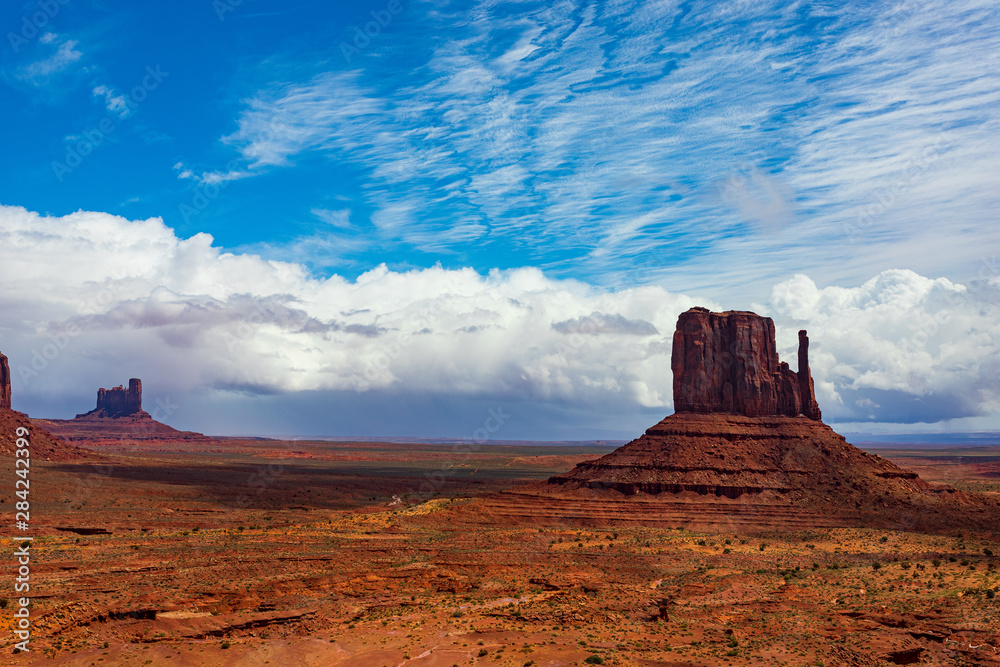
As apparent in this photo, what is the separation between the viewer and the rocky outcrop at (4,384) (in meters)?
142

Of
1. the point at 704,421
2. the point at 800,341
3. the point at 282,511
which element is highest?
the point at 800,341

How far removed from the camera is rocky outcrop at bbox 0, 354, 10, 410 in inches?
5595

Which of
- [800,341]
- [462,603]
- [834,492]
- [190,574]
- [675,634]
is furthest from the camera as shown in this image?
[800,341]

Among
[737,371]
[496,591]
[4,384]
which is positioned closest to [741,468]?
[737,371]

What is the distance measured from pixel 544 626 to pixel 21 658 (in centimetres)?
2219

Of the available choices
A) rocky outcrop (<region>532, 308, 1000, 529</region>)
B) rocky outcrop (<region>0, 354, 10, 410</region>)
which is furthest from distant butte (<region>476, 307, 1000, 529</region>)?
rocky outcrop (<region>0, 354, 10, 410</region>)

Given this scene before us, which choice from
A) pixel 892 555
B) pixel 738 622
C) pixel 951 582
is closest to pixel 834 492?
pixel 892 555

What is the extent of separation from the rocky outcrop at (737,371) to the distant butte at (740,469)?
5.2 inches

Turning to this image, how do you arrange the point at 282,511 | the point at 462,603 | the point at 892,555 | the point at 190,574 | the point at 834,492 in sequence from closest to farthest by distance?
the point at 462,603 → the point at 190,574 → the point at 892,555 → the point at 834,492 → the point at 282,511

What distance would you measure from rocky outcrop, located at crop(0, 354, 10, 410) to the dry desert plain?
80025 mm

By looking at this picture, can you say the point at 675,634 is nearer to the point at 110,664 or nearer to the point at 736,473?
the point at 110,664

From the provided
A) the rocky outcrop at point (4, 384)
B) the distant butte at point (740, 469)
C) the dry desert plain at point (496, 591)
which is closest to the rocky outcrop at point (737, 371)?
the distant butte at point (740, 469)

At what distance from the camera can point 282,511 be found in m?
87.4

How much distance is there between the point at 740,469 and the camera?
83.1 metres
